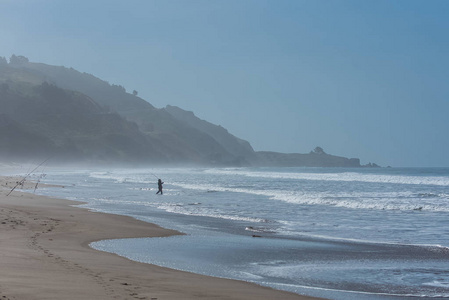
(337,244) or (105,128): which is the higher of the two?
(105,128)

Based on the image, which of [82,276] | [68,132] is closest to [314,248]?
[82,276]

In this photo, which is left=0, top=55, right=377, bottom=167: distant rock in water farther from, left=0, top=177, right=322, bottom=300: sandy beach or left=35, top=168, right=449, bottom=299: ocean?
left=0, top=177, right=322, bottom=300: sandy beach

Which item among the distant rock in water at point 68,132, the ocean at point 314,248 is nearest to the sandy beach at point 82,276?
the ocean at point 314,248

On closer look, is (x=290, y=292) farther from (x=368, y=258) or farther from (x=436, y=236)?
(x=436, y=236)

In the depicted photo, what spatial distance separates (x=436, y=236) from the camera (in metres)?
13.2

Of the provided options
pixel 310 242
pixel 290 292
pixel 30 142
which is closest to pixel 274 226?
pixel 310 242

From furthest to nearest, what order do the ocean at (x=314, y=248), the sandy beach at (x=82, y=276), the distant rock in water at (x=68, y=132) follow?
the distant rock in water at (x=68, y=132)
the ocean at (x=314, y=248)
the sandy beach at (x=82, y=276)

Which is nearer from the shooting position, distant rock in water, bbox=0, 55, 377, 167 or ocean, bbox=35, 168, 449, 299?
ocean, bbox=35, 168, 449, 299

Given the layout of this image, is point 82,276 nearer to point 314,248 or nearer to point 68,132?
point 314,248

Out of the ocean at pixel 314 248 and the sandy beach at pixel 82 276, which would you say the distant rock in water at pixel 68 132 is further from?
the sandy beach at pixel 82 276

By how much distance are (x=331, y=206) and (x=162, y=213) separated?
7019 millimetres

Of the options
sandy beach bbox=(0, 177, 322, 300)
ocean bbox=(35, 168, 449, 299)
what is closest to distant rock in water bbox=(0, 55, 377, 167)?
ocean bbox=(35, 168, 449, 299)

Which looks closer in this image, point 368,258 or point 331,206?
point 368,258

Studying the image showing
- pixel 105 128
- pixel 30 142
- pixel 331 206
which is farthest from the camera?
pixel 105 128
